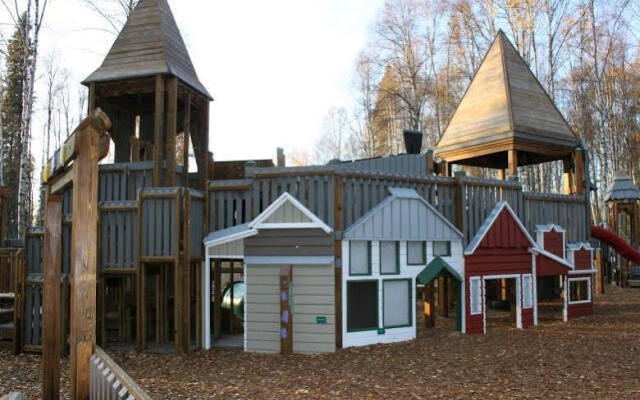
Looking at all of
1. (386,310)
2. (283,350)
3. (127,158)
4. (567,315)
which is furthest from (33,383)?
(567,315)

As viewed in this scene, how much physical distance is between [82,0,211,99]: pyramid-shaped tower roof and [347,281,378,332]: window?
7.09m

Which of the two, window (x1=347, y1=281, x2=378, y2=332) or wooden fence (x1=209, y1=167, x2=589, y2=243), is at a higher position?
wooden fence (x1=209, y1=167, x2=589, y2=243)

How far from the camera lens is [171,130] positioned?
13.1 meters

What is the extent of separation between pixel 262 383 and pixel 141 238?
15.3 ft

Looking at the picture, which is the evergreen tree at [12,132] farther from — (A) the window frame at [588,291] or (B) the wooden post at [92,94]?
(A) the window frame at [588,291]

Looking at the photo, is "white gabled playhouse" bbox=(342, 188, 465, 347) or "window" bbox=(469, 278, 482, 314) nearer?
"white gabled playhouse" bbox=(342, 188, 465, 347)

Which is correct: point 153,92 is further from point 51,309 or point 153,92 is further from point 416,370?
point 416,370

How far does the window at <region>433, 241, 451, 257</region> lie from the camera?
12.5 meters

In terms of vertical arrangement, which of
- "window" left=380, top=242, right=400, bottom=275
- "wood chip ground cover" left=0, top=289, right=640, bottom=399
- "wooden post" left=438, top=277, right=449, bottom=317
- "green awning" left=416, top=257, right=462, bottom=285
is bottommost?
"wood chip ground cover" left=0, top=289, right=640, bottom=399

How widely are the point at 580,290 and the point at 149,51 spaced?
1399cm

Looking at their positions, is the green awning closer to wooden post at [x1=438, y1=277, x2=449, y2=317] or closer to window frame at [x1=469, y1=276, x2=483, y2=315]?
window frame at [x1=469, y1=276, x2=483, y2=315]

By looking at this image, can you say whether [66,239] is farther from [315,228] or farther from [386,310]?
[386,310]

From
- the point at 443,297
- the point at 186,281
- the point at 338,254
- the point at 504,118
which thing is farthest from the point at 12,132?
the point at 338,254

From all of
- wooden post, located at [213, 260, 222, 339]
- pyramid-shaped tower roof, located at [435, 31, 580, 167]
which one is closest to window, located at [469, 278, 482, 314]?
pyramid-shaped tower roof, located at [435, 31, 580, 167]
